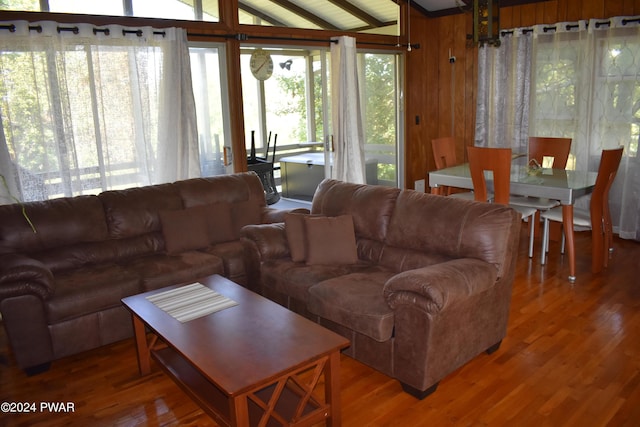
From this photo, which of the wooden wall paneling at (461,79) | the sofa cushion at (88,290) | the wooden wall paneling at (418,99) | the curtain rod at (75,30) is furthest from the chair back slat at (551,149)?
the sofa cushion at (88,290)

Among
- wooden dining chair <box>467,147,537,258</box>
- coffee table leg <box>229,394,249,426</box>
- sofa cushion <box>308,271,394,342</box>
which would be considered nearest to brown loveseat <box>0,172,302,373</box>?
sofa cushion <box>308,271,394,342</box>

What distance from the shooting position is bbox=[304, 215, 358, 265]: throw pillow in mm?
3445

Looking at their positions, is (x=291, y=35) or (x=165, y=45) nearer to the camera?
(x=165, y=45)

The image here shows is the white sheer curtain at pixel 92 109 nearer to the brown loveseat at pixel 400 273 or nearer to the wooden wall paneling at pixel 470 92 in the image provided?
the brown loveseat at pixel 400 273

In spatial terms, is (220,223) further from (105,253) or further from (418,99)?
(418,99)

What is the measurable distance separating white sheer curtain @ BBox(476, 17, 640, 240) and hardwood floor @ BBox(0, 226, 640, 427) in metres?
2.06

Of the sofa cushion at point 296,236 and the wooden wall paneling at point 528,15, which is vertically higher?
the wooden wall paneling at point 528,15

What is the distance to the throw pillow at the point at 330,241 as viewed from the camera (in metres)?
3.45

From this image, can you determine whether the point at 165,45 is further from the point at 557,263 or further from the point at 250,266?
the point at 557,263

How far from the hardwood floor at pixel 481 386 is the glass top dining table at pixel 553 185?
693 millimetres

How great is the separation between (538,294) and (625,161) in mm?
2185

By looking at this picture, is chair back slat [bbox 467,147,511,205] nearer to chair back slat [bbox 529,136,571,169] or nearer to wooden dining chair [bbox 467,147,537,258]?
wooden dining chair [bbox 467,147,537,258]

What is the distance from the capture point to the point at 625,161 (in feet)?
16.9

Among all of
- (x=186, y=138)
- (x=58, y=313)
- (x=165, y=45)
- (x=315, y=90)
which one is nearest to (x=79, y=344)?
(x=58, y=313)
